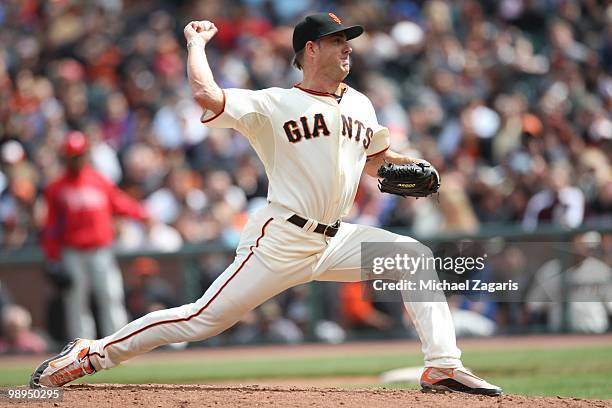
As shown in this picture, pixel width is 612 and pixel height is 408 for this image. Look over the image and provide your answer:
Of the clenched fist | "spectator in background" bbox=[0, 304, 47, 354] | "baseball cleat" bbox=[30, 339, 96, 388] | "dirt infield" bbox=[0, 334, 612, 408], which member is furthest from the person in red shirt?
the clenched fist

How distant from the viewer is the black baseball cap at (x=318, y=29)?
19.7ft

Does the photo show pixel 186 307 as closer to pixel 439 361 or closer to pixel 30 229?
pixel 439 361

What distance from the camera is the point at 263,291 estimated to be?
236 inches

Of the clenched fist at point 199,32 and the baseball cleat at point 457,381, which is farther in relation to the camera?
the baseball cleat at point 457,381

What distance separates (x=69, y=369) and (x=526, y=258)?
633 cm

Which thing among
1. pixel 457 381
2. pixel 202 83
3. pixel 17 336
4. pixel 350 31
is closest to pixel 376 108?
pixel 17 336

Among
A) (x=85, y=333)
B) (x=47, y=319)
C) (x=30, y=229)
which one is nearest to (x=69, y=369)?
(x=85, y=333)

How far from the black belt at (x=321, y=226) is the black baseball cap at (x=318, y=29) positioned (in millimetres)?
990

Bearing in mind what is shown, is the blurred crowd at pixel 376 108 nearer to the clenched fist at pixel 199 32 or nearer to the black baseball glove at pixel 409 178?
the black baseball glove at pixel 409 178

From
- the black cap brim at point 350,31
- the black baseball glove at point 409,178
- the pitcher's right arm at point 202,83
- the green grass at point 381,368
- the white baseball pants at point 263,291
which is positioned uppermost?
the black cap brim at point 350,31

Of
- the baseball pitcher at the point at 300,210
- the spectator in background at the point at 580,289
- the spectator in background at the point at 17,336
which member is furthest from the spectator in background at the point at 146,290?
the baseball pitcher at the point at 300,210

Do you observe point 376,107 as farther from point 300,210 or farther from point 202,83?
point 202,83

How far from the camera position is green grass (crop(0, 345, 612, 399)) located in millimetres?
8680

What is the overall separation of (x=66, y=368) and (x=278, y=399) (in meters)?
1.29
